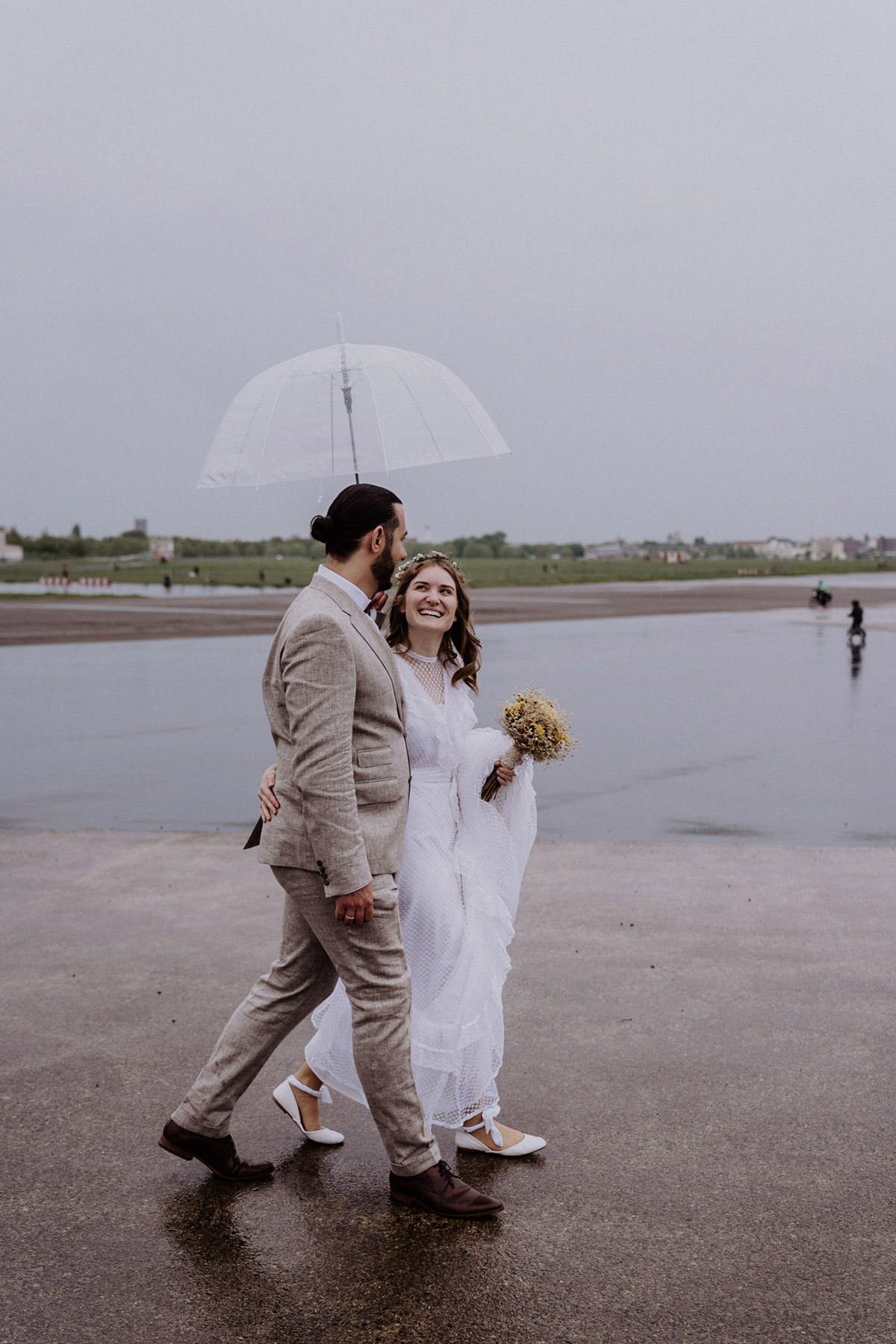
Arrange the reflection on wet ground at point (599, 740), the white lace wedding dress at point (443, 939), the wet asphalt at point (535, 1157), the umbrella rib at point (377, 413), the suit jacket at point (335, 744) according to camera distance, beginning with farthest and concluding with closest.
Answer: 1. the reflection on wet ground at point (599, 740)
2. the umbrella rib at point (377, 413)
3. the white lace wedding dress at point (443, 939)
4. the suit jacket at point (335, 744)
5. the wet asphalt at point (535, 1157)

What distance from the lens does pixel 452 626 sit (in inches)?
150

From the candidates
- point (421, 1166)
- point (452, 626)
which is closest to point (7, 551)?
point (452, 626)

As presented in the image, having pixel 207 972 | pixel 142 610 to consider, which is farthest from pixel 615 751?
pixel 142 610

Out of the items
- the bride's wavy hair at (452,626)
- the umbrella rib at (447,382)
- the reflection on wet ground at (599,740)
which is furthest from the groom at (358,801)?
the reflection on wet ground at (599,740)

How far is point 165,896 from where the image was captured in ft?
21.7

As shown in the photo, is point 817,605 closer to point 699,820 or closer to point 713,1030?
point 699,820

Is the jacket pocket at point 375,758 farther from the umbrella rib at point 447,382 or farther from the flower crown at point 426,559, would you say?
the umbrella rib at point 447,382

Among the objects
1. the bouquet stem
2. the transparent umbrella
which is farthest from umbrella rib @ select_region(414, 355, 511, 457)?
the bouquet stem

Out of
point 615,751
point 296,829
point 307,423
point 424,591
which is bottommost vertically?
point 615,751

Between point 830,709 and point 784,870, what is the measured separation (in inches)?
337

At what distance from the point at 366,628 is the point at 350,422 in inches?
33.1

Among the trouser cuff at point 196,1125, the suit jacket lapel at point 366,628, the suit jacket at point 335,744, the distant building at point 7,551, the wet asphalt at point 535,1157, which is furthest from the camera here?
the distant building at point 7,551

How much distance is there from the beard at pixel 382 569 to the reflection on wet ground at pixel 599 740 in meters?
5.24

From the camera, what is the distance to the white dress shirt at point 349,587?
130 inches
